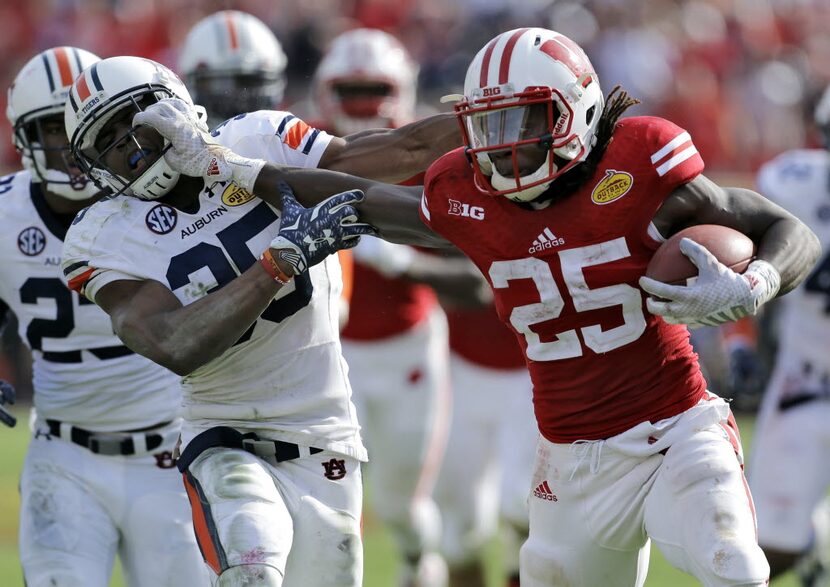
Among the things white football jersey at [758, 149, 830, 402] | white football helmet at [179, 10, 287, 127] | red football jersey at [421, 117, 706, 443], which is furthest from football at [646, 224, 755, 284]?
white football helmet at [179, 10, 287, 127]

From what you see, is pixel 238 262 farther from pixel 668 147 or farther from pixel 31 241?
pixel 668 147

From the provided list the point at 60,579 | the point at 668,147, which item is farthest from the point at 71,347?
the point at 668,147

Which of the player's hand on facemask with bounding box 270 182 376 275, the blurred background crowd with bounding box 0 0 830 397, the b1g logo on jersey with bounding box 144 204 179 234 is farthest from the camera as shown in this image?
the blurred background crowd with bounding box 0 0 830 397

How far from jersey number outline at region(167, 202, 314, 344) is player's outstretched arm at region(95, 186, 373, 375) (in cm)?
14

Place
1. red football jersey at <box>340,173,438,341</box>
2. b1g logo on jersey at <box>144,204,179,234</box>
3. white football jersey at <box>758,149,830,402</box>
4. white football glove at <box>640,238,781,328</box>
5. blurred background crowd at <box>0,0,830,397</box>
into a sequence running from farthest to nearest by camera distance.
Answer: blurred background crowd at <box>0,0,830,397</box>
red football jersey at <box>340,173,438,341</box>
white football jersey at <box>758,149,830,402</box>
b1g logo on jersey at <box>144,204,179,234</box>
white football glove at <box>640,238,781,328</box>

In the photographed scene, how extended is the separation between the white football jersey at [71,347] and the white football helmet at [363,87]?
2.99 meters

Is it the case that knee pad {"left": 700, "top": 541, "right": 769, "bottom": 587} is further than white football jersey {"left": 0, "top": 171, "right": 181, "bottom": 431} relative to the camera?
No

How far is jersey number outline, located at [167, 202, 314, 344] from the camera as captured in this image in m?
4.19

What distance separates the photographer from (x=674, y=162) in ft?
12.7

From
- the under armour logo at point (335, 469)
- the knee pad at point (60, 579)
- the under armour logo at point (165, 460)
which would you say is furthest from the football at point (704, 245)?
the knee pad at point (60, 579)

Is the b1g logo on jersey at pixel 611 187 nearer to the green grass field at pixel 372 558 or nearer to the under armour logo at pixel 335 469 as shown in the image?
the under armour logo at pixel 335 469

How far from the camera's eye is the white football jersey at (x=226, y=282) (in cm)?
419

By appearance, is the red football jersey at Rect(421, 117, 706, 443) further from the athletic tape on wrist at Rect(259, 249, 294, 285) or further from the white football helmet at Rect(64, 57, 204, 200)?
the white football helmet at Rect(64, 57, 204, 200)

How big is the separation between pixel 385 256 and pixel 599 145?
2.85 metres
